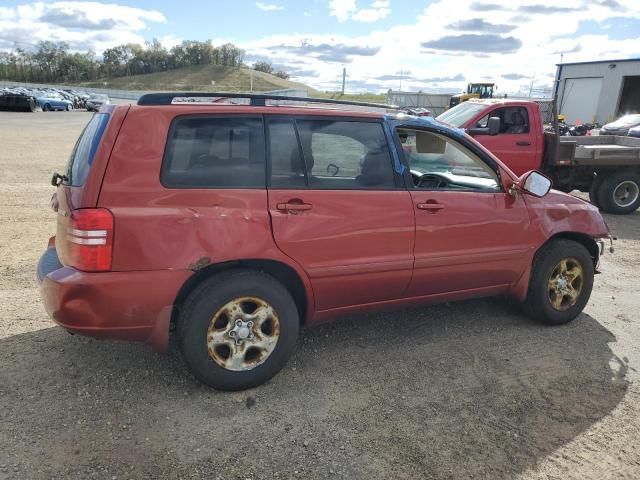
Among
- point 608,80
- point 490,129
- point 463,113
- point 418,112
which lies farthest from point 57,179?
point 608,80

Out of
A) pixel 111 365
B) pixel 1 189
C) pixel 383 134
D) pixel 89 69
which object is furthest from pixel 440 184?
pixel 89 69

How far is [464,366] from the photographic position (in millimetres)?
3658

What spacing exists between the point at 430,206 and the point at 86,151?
2246 mm

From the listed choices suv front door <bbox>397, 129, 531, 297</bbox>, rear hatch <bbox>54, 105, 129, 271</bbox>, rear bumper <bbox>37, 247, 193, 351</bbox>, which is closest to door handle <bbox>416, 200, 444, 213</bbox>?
suv front door <bbox>397, 129, 531, 297</bbox>

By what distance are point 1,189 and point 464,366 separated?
8.54m

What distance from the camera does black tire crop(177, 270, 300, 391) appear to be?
9.85 ft

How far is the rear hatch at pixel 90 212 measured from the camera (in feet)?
9.07

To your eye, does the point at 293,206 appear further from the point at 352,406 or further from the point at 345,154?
the point at 352,406

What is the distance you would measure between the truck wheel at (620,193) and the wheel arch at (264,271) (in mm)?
8260

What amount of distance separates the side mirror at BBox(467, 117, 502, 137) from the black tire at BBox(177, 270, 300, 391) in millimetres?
Answer: 6424

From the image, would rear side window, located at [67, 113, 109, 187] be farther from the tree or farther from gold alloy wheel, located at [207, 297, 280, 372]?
the tree

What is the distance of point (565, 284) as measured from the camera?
4.38 metres

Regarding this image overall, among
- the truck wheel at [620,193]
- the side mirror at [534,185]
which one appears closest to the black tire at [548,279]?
the side mirror at [534,185]

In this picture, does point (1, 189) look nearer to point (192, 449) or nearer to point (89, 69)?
point (192, 449)
